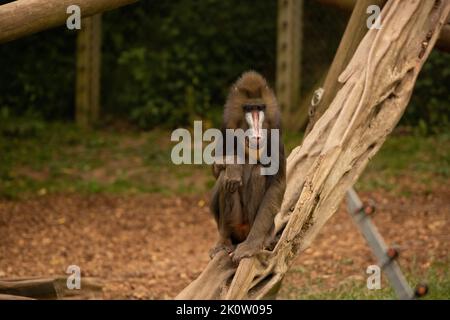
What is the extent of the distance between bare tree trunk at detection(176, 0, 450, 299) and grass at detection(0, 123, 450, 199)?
4.59 m

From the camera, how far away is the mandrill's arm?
15.0 ft

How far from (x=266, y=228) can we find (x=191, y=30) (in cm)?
789

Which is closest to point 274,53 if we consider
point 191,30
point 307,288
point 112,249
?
point 191,30

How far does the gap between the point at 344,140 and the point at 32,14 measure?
6.16 ft

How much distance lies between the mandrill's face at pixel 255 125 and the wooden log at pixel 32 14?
108 cm

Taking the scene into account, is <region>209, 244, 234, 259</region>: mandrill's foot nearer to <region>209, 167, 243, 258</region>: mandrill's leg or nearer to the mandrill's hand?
<region>209, 167, 243, 258</region>: mandrill's leg

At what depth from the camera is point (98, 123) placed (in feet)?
40.2

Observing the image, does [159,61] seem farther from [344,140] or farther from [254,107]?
[344,140]

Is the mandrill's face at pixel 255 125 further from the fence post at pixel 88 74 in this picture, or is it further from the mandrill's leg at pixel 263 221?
the fence post at pixel 88 74

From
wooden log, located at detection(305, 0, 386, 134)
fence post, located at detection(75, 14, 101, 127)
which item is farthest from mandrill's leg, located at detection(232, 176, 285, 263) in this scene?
fence post, located at detection(75, 14, 101, 127)

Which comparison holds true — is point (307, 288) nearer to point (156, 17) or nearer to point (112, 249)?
point (112, 249)

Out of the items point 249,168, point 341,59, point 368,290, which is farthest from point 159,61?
point 249,168

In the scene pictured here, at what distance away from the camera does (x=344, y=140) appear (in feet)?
15.3

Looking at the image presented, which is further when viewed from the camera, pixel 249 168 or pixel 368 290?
pixel 368 290
